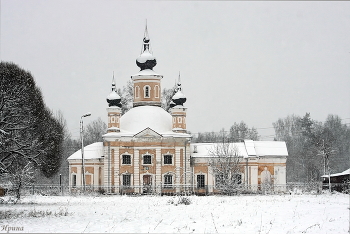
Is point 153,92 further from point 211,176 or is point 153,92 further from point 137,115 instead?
point 211,176

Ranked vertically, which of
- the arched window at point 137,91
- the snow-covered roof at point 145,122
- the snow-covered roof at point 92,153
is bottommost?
the snow-covered roof at point 92,153

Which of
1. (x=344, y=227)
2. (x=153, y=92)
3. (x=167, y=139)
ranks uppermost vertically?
(x=153, y=92)

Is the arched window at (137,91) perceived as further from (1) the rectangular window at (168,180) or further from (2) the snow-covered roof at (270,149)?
(2) the snow-covered roof at (270,149)

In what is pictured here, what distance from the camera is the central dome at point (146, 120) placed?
45562 mm

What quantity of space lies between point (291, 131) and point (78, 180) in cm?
5183

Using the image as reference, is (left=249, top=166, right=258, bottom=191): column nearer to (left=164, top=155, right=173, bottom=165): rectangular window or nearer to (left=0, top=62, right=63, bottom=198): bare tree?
(left=164, top=155, right=173, bottom=165): rectangular window

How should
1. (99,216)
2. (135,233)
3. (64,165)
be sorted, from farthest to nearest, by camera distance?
1. (64,165)
2. (99,216)
3. (135,233)

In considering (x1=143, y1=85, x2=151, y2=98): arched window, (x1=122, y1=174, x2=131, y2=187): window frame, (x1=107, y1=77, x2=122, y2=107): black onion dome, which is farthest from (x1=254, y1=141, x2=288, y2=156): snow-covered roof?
(x1=107, y1=77, x2=122, y2=107): black onion dome

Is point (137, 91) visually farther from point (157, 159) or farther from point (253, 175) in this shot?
point (253, 175)

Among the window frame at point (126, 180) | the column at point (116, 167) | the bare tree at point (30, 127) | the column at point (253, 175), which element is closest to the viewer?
the bare tree at point (30, 127)

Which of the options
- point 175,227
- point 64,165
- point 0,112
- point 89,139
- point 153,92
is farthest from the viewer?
point 89,139

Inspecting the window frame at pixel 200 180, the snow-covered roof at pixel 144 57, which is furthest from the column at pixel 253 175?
the snow-covered roof at pixel 144 57

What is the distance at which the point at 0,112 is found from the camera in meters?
21.0

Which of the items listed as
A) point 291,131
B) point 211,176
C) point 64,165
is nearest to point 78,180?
point 211,176
